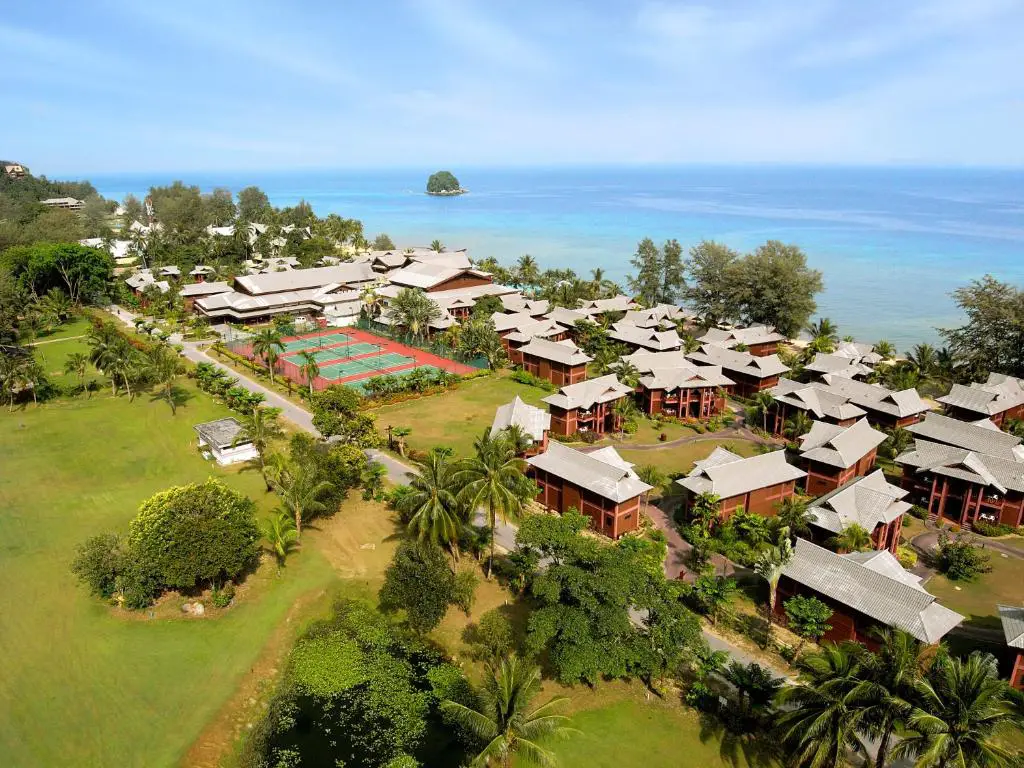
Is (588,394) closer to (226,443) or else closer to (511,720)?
(226,443)

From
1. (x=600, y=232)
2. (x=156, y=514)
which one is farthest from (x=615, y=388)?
(x=600, y=232)

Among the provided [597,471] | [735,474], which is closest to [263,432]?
[597,471]

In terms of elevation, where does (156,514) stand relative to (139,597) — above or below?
above

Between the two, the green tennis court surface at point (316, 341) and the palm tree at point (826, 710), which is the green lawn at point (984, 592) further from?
the green tennis court surface at point (316, 341)

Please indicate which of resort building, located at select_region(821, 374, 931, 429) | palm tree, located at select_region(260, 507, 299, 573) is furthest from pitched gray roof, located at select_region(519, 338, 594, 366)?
palm tree, located at select_region(260, 507, 299, 573)

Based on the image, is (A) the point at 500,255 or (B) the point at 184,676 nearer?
(B) the point at 184,676

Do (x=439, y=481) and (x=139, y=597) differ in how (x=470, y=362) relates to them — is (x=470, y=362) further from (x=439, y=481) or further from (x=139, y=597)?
(x=139, y=597)

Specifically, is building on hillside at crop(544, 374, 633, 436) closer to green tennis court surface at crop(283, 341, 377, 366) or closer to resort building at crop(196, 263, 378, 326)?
green tennis court surface at crop(283, 341, 377, 366)

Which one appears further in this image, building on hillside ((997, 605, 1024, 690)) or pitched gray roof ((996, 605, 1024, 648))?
building on hillside ((997, 605, 1024, 690))
